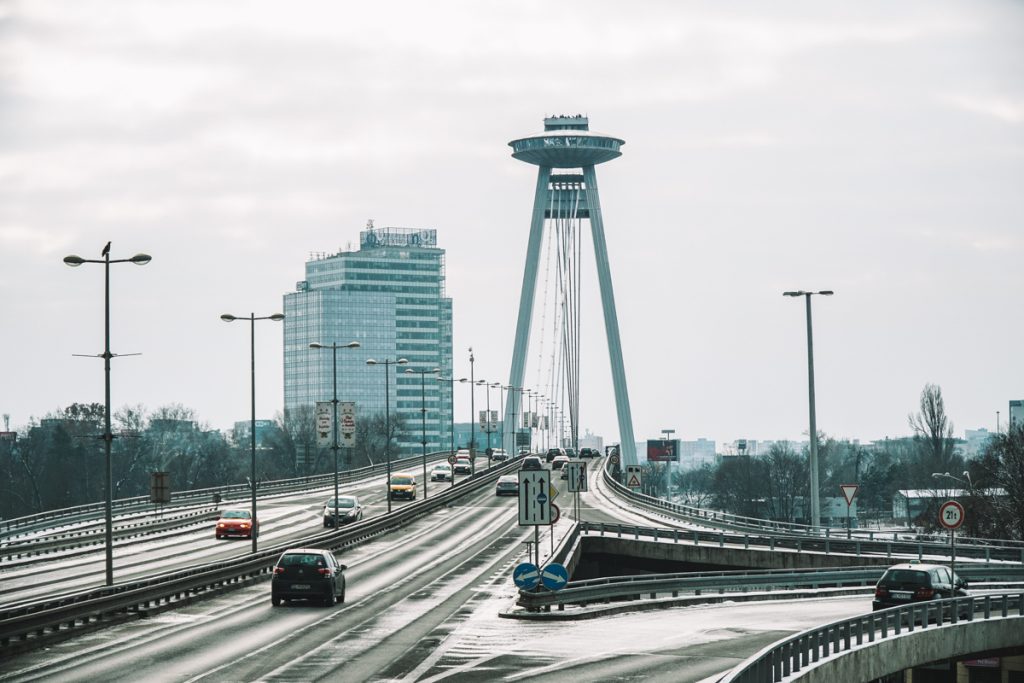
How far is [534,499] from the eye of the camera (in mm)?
40656

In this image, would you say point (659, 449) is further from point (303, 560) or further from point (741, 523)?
point (303, 560)

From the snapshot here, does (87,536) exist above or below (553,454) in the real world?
below

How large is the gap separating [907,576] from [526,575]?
31.1ft

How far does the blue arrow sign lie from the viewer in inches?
1560

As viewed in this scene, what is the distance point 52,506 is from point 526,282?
4833 centimetres

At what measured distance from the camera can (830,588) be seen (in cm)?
5106

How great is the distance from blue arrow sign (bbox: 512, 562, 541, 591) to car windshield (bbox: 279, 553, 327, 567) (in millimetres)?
6244

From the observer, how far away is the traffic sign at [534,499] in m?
40.6

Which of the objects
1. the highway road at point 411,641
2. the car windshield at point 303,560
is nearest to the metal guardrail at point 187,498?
the car windshield at point 303,560

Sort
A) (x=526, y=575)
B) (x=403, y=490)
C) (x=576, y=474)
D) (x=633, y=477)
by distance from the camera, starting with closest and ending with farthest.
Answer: (x=526, y=575)
(x=576, y=474)
(x=633, y=477)
(x=403, y=490)

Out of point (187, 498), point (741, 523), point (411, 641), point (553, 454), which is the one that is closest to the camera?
point (411, 641)

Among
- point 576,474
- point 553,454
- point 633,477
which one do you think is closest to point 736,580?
point 576,474

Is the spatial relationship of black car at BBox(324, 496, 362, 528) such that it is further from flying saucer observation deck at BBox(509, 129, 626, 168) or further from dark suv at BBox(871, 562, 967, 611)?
flying saucer observation deck at BBox(509, 129, 626, 168)

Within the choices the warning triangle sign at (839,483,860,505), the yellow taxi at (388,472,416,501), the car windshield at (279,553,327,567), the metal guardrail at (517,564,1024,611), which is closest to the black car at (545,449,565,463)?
the yellow taxi at (388,472,416,501)
